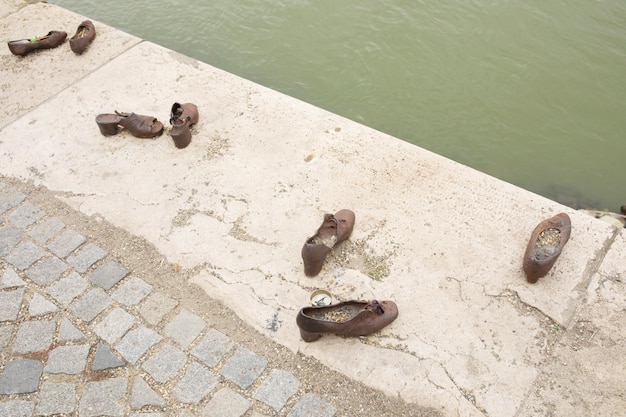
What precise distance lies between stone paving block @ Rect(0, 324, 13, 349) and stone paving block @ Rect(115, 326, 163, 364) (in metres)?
0.74

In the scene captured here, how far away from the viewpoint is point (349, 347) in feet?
10.8

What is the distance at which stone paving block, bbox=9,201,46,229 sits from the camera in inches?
163

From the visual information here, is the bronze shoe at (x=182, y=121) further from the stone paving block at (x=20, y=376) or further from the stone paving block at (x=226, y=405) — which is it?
the stone paving block at (x=226, y=405)

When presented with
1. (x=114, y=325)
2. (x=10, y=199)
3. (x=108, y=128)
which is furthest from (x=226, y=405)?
(x=108, y=128)

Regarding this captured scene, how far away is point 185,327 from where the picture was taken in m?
3.43

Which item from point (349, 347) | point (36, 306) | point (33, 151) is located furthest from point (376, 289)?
point (33, 151)

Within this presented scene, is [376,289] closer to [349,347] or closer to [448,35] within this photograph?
[349,347]

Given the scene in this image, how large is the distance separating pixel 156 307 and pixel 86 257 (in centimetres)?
77

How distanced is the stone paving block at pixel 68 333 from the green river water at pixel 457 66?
3.60m

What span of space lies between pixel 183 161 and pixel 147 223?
717mm

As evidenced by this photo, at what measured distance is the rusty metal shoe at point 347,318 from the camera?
3164 millimetres

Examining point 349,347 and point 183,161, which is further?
point 183,161

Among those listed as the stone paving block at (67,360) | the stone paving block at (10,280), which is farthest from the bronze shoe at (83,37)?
the stone paving block at (67,360)

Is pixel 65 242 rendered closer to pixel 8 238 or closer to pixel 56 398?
pixel 8 238
